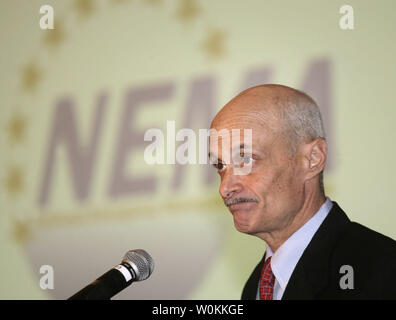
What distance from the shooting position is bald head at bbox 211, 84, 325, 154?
1.43m

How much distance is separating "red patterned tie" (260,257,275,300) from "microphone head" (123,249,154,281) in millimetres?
465

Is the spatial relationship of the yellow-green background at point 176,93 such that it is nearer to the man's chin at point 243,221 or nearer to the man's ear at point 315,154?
the man's ear at point 315,154

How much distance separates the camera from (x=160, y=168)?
2.46 m

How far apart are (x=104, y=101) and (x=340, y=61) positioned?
1229 millimetres

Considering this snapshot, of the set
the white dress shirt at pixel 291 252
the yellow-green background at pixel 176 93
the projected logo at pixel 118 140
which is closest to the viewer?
the white dress shirt at pixel 291 252

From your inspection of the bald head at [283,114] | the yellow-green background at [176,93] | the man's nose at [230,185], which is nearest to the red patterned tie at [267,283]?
the man's nose at [230,185]

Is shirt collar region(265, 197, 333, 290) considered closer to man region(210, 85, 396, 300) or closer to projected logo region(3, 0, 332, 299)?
man region(210, 85, 396, 300)

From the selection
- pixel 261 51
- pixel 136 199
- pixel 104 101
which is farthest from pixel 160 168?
pixel 261 51

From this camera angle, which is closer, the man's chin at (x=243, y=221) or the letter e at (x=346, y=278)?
the letter e at (x=346, y=278)

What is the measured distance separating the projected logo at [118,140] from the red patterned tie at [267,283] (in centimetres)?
85

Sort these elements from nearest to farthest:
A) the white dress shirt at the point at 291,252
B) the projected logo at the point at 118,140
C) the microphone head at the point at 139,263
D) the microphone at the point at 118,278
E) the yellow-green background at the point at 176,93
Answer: the microphone at the point at 118,278, the microphone head at the point at 139,263, the white dress shirt at the point at 291,252, the yellow-green background at the point at 176,93, the projected logo at the point at 118,140

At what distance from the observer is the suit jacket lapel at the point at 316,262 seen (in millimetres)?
1257

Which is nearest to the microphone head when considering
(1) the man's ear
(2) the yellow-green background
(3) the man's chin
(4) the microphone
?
(4) the microphone
